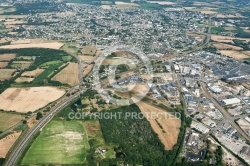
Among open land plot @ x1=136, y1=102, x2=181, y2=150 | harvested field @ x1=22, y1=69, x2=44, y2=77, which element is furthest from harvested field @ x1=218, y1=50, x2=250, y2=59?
harvested field @ x1=22, y1=69, x2=44, y2=77

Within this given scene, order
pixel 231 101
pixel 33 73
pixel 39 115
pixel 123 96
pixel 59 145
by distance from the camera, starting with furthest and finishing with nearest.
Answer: pixel 33 73
pixel 231 101
pixel 123 96
pixel 39 115
pixel 59 145

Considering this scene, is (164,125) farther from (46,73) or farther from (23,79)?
(23,79)

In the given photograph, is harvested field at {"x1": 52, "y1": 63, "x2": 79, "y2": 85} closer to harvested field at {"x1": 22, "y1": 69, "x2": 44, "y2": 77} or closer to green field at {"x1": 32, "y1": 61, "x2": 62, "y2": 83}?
green field at {"x1": 32, "y1": 61, "x2": 62, "y2": 83}

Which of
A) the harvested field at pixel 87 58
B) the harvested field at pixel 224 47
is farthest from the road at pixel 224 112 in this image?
the harvested field at pixel 224 47

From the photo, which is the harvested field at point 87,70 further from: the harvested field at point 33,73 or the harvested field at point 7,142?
the harvested field at point 7,142

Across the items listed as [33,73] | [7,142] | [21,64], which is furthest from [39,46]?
[7,142]

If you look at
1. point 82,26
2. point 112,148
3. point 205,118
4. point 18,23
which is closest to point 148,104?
point 205,118

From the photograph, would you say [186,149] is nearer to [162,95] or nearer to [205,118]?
[205,118]
